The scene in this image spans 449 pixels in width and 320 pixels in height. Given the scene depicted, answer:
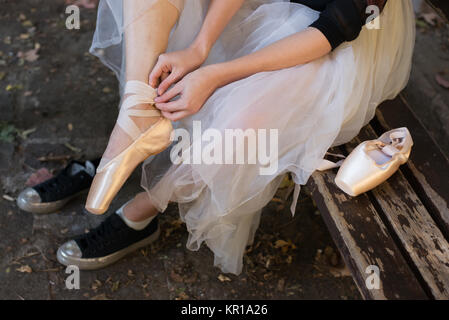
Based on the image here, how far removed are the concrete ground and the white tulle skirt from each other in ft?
0.75

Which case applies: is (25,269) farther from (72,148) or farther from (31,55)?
(31,55)

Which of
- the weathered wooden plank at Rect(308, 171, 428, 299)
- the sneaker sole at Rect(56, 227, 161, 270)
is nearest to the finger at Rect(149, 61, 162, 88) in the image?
the weathered wooden plank at Rect(308, 171, 428, 299)

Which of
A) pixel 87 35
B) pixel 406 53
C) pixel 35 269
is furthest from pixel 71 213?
pixel 406 53

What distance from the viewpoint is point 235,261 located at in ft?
6.06

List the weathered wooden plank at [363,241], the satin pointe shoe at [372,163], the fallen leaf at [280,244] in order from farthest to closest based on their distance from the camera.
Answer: the fallen leaf at [280,244]
the satin pointe shoe at [372,163]
the weathered wooden plank at [363,241]

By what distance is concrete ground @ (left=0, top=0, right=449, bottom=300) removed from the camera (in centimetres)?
194

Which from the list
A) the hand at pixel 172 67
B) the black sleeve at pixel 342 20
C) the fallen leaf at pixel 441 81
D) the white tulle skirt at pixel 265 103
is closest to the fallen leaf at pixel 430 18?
Answer: the fallen leaf at pixel 441 81

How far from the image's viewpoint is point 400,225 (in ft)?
4.81

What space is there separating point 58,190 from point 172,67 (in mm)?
824

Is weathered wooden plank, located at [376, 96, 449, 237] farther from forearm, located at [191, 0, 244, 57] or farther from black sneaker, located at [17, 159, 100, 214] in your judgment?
black sneaker, located at [17, 159, 100, 214]

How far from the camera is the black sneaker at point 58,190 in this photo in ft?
6.75

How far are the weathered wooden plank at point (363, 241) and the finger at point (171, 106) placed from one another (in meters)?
0.46

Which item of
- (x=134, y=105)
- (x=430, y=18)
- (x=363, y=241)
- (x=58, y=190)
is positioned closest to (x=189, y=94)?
(x=134, y=105)

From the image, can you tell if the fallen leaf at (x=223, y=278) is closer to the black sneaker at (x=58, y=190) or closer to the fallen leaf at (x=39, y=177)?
the black sneaker at (x=58, y=190)
